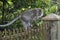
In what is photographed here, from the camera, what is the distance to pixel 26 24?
718cm

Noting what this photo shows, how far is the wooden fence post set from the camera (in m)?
5.36

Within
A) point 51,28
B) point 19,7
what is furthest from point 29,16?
point 51,28

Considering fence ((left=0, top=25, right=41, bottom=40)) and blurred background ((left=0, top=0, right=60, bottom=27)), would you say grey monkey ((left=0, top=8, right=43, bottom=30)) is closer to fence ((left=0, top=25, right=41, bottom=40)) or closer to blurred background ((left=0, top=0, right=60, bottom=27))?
blurred background ((left=0, top=0, right=60, bottom=27))

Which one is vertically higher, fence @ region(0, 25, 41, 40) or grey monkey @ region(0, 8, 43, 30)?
fence @ region(0, 25, 41, 40)

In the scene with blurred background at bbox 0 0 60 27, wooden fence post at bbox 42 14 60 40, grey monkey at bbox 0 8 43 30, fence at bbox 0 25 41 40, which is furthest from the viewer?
grey monkey at bbox 0 8 43 30

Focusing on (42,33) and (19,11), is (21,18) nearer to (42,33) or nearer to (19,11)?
(19,11)

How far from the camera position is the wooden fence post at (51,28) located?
5363 mm

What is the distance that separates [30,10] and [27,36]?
283 centimetres

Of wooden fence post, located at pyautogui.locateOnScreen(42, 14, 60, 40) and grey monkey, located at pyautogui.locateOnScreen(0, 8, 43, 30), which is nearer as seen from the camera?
wooden fence post, located at pyautogui.locateOnScreen(42, 14, 60, 40)

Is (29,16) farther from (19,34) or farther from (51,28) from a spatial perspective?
(19,34)

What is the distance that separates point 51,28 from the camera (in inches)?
213

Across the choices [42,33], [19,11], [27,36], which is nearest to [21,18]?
[19,11]

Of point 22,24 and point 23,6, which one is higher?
point 23,6

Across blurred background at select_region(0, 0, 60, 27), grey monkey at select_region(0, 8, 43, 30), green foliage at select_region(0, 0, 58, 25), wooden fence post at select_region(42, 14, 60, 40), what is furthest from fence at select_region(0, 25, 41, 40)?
green foliage at select_region(0, 0, 58, 25)
